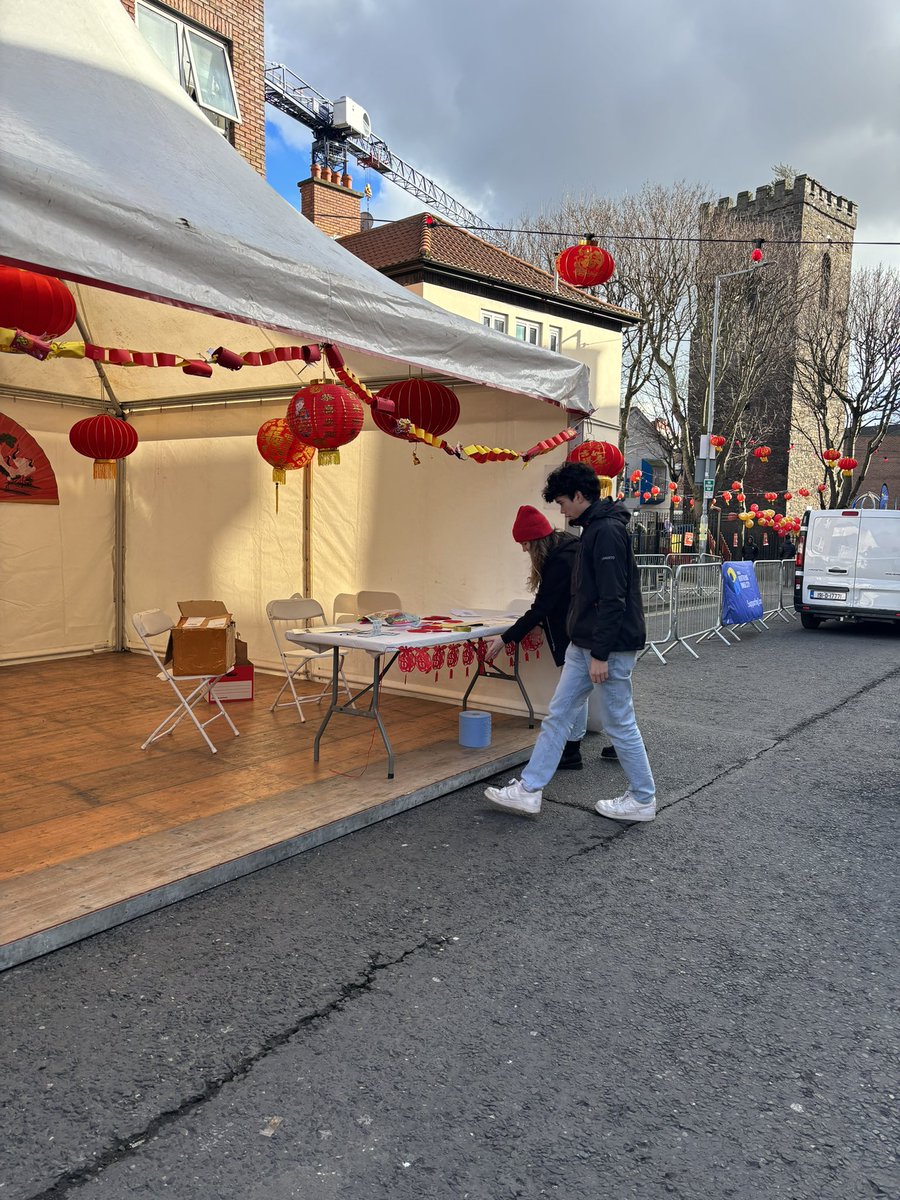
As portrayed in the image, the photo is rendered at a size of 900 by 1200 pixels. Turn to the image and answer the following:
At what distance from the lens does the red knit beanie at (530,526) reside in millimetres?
5535

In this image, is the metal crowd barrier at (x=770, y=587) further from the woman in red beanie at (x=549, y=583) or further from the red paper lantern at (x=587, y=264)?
the woman in red beanie at (x=549, y=583)

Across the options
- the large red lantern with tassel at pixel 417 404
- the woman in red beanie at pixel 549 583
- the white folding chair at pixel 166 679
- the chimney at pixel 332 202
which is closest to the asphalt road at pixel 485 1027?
the woman in red beanie at pixel 549 583

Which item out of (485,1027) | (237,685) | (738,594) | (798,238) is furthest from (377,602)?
(798,238)

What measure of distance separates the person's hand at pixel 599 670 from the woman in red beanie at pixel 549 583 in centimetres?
102

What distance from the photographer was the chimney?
60.7 ft

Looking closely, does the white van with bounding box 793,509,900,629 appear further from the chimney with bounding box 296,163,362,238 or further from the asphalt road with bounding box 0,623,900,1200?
the chimney with bounding box 296,163,362,238

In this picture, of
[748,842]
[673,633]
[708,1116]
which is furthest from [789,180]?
[708,1116]

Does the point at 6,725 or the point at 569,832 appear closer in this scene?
the point at 569,832

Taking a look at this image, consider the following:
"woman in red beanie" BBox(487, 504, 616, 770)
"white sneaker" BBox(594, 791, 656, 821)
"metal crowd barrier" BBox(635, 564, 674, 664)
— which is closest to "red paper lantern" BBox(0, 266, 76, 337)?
"woman in red beanie" BBox(487, 504, 616, 770)

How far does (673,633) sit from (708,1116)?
391 inches

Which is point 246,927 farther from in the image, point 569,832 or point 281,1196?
point 569,832

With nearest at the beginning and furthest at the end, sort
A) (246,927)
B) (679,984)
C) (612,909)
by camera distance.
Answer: (679,984) → (246,927) → (612,909)

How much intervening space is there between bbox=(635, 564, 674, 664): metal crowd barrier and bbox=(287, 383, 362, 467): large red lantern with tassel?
24.0 feet

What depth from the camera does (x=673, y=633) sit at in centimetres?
1191
